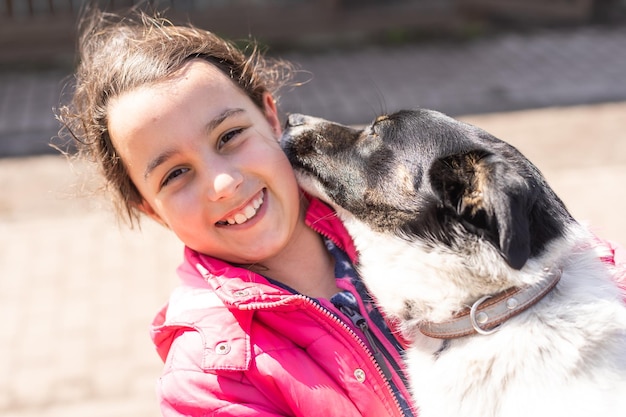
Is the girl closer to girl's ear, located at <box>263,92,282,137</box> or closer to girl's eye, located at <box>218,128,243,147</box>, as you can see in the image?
girl's eye, located at <box>218,128,243,147</box>

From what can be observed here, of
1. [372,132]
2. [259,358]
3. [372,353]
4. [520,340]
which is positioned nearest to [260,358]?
[259,358]

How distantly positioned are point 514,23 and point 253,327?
9135 millimetres

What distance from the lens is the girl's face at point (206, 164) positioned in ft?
7.50

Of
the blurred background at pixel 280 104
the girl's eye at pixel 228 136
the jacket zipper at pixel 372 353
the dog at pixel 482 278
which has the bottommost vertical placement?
the blurred background at pixel 280 104

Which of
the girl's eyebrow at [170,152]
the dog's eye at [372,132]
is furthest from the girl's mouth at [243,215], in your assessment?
the dog's eye at [372,132]

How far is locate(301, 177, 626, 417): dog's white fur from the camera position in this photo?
2.06m

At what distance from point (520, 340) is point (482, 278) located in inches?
7.9

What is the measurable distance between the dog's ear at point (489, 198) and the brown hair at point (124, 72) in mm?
753

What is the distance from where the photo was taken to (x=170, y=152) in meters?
2.28

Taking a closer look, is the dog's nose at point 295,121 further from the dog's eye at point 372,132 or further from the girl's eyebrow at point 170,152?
the girl's eyebrow at point 170,152

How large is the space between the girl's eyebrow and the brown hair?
0.61ft

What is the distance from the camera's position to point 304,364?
2227 millimetres

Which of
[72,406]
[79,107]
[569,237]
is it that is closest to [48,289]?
[72,406]

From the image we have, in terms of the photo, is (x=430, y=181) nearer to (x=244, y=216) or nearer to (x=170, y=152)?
(x=244, y=216)
